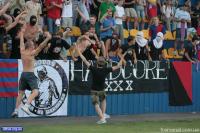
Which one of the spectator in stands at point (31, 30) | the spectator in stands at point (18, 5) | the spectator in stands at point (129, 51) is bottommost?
the spectator in stands at point (129, 51)

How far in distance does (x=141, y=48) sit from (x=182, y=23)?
15.0ft

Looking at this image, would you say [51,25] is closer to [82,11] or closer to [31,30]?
[82,11]

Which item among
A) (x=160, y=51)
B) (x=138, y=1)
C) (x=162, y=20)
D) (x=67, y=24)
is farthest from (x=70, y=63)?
(x=162, y=20)

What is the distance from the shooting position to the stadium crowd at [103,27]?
61.8ft

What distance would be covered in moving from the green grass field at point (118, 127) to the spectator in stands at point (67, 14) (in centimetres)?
536

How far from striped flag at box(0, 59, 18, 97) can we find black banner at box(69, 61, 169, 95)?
203 cm

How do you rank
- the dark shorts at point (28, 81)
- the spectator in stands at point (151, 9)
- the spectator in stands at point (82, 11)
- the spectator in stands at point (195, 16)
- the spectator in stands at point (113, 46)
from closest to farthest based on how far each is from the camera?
the dark shorts at point (28, 81) < the spectator in stands at point (113, 46) < the spectator in stands at point (82, 11) < the spectator in stands at point (151, 9) < the spectator in stands at point (195, 16)

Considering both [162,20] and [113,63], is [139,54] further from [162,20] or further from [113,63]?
[162,20]

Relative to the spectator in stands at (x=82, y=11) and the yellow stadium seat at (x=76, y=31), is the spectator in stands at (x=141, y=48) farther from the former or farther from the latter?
the yellow stadium seat at (x=76, y=31)

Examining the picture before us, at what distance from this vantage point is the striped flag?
18.3 meters

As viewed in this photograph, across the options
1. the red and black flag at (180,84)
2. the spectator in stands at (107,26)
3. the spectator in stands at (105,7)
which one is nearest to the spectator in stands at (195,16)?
the red and black flag at (180,84)

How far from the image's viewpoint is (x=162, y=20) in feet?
86.8

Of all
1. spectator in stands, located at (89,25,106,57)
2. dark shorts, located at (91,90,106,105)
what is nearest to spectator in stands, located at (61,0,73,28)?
spectator in stands, located at (89,25,106,57)

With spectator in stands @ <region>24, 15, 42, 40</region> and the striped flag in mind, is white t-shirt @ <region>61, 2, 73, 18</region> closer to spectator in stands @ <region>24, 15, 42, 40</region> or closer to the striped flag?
spectator in stands @ <region>24, 15, 42, 40</region>
